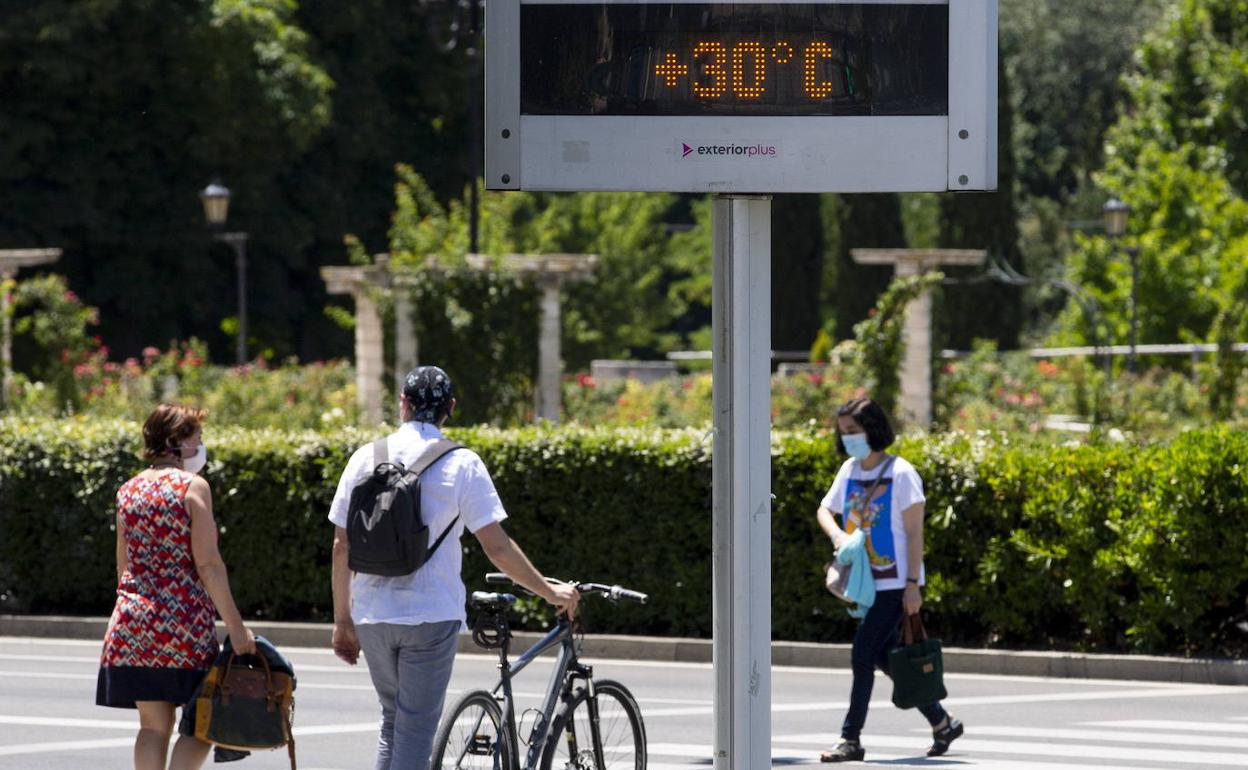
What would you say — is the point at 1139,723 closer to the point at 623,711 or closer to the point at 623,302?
the point at 623,711

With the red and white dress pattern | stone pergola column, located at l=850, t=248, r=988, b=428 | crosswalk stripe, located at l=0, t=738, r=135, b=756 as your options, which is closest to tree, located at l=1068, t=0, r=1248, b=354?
stone pergola column, located at l=850, t=248, r=988, b=428

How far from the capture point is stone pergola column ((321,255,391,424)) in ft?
87.8

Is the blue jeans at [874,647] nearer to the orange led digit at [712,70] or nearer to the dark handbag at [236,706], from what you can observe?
the dark handbag at [236,706]

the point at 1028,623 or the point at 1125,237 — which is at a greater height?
the point at 1125,237

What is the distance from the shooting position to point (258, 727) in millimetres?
7121

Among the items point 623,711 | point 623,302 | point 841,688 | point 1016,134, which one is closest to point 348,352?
point 623,302

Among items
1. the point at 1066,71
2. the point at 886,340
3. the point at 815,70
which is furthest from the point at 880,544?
the point at 1066,71

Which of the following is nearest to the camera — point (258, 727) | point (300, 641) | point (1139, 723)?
point (258, 727)

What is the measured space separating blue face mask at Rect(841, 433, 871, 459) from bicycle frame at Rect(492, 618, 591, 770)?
10.2 ft

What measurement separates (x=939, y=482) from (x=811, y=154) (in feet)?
30.3

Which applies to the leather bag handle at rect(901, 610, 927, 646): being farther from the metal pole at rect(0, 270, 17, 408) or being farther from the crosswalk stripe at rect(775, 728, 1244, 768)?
the metal pole at rect(0, 270, 17, 408)

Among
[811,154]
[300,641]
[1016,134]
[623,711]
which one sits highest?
[1016,134]

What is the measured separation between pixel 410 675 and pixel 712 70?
2322 mm

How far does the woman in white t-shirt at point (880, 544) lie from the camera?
10.0 meters
